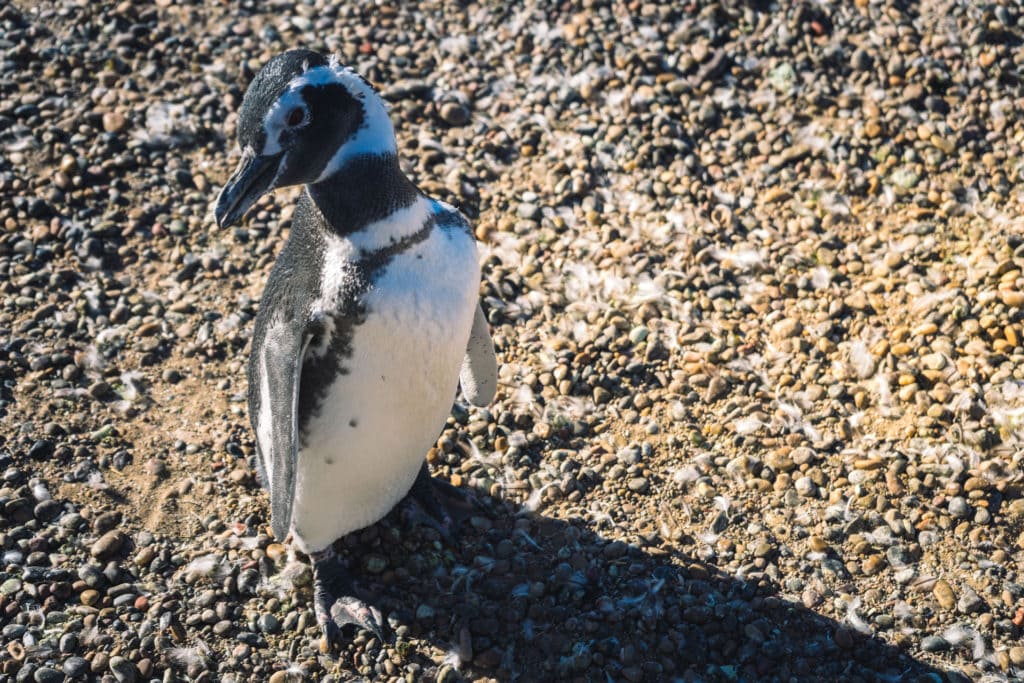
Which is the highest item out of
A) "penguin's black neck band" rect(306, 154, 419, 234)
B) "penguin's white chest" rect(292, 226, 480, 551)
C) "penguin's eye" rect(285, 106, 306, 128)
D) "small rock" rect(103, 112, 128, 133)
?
"penguin's eye" rect(285, 106, 306, 128)

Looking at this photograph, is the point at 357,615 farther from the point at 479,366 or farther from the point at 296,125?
the point at 296,125

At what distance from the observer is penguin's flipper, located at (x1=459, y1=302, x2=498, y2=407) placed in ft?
11.6

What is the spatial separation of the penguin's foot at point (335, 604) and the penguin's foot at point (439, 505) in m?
0.31

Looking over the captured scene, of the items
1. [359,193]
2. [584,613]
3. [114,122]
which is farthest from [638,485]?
[114,122]

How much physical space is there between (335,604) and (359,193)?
1.35 m

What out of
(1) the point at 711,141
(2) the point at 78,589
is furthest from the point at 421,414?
(1) the point at 711,141

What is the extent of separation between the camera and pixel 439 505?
3.57 metres

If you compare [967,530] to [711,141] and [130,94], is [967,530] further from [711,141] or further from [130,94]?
[130,94]

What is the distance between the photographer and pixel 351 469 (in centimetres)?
312

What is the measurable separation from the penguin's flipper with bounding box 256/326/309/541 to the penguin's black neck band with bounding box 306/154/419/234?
33 centimetres

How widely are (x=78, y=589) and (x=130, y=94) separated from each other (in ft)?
9.18

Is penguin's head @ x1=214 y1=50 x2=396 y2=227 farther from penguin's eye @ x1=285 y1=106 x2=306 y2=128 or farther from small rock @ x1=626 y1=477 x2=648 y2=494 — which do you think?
small rock @ x1=626 y1=477 x2=648 y2=494

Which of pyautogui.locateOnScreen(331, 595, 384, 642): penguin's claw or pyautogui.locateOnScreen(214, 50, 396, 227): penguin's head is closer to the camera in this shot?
pyautogui.locateOnScreen(214, 50, 396, 227): penguin's head

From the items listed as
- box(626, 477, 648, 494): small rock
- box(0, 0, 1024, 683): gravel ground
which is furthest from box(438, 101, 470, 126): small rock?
box(626, 477, 648, 494): small rock
